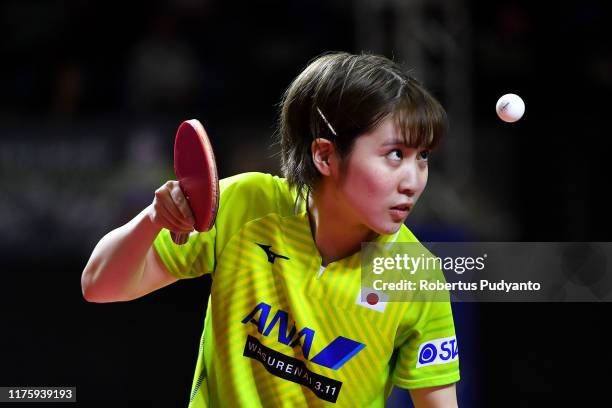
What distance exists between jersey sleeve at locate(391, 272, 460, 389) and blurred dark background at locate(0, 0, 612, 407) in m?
1.52

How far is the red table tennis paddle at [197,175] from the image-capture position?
7.07 feet

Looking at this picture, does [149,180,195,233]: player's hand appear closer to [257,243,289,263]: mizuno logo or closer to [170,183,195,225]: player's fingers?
[170,183,195,225]: player's fingers

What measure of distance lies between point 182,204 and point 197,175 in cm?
8

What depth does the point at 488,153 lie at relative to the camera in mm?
6043

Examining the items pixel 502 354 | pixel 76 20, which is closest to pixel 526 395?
pixel 502 354

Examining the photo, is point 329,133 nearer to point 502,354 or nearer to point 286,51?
point 502,354

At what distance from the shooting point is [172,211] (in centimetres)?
223

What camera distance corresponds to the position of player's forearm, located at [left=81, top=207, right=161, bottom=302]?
230cm

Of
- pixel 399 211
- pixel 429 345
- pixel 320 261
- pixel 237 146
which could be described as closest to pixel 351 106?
pixel 399 211

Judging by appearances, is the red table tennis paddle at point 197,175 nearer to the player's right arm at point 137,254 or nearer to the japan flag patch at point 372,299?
the player's right arm at point 137,254

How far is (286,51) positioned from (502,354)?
10.3 ft

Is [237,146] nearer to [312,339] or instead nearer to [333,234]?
[333,234]

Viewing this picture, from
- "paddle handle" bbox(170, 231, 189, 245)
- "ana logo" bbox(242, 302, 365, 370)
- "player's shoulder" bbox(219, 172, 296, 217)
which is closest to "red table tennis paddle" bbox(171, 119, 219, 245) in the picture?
"paddle handle" bbox(170, 231, 189, 245)

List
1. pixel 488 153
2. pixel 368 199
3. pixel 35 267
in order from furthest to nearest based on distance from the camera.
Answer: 1. pixel 488 153
2. pixel 35 267
3. pixel 368 199
